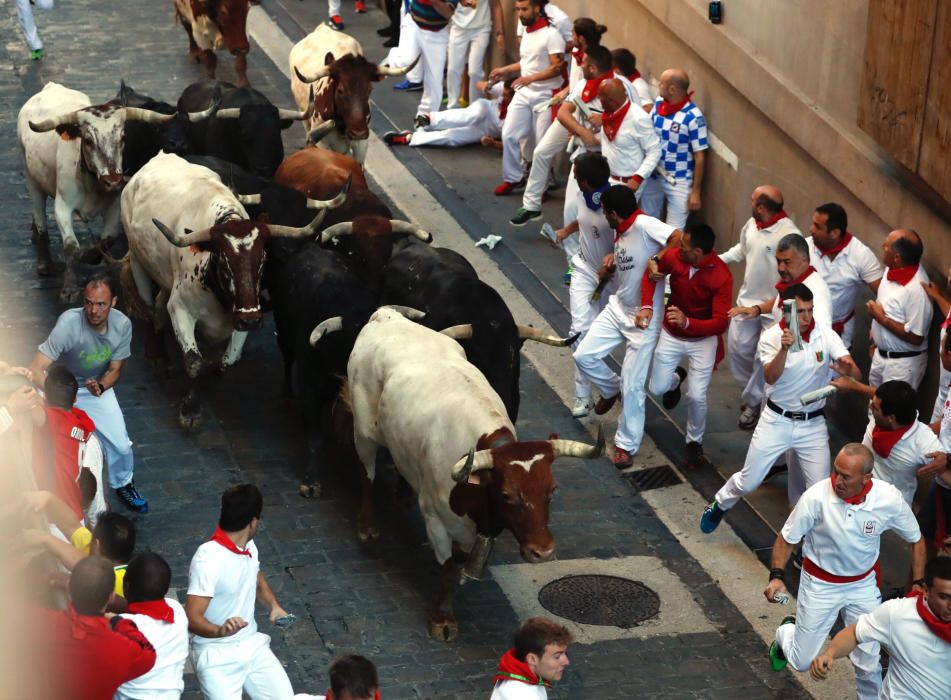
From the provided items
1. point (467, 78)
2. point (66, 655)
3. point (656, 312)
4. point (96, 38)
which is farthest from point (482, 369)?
point (96, 38)

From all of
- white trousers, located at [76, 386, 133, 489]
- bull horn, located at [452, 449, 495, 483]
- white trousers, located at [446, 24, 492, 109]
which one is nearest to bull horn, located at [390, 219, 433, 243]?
white trousers, located at [76, 386, 133, 489]

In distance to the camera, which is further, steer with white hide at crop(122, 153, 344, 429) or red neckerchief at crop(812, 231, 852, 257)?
red neckerchief at crop(812, 231, 852, 257)

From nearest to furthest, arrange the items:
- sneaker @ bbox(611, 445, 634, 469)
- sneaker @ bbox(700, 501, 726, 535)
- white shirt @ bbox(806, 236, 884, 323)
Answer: sneaker @ bbox(700, 501, 726, 535) → white shirt @ bbox(806, 236, 884, 323) → sneaker @ bbox(611, 445, 634, 469)

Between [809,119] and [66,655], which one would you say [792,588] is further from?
[66,655]

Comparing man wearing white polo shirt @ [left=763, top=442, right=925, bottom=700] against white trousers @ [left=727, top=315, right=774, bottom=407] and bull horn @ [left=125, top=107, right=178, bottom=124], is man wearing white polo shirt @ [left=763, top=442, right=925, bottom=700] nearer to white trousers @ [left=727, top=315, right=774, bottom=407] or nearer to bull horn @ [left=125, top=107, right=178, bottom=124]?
white trousers @ [left=727, top=315, right=774, bottom=407]

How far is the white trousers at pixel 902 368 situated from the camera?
12.0 m

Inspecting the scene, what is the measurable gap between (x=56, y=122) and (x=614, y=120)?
16.4 ft

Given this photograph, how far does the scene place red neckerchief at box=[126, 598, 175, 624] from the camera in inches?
314

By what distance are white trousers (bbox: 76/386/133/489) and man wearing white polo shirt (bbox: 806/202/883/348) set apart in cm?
523

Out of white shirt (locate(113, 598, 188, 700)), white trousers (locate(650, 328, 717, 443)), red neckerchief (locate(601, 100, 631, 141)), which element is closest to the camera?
white shirt (locate(113, 598, 188, 700))

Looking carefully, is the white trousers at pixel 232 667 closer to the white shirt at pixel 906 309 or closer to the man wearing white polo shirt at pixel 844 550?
the man wearing white polo shirt at pixel 844 550

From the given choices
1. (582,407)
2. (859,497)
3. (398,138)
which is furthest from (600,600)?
(398,138)

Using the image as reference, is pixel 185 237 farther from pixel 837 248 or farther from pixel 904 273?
pixel 904 273

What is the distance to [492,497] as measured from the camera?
10.1 meters
